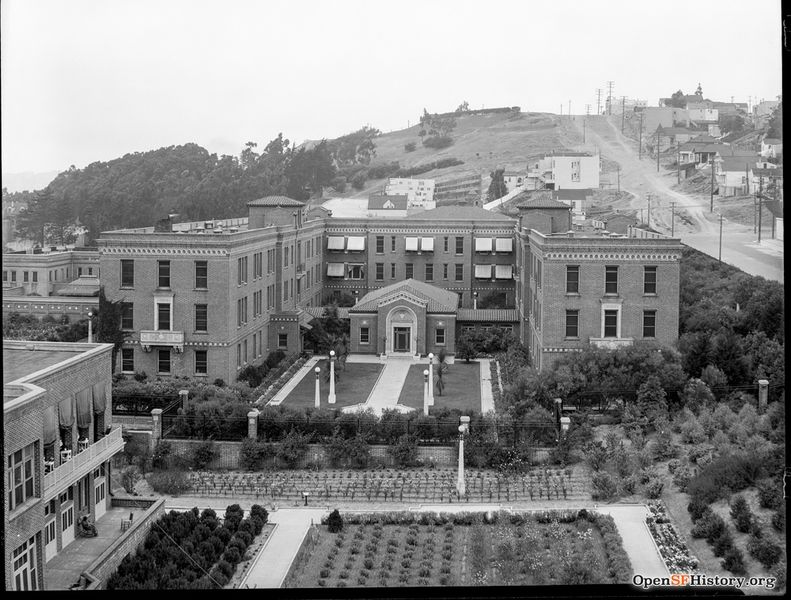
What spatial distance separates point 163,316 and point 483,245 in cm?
1477

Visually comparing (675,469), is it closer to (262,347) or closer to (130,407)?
(130,407)

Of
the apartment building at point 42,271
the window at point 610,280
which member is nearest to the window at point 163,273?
the apartment building at point 42,271

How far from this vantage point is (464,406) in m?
18.1

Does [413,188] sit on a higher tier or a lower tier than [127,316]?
higher

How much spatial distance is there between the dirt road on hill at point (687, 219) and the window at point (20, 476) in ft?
20.4

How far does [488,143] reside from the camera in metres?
80.5

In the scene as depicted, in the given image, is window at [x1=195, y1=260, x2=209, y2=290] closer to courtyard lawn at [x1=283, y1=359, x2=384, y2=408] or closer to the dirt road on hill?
courtyard lawn at [x1=283, y1=359, x2=384, y2=408]

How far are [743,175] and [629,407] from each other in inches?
183

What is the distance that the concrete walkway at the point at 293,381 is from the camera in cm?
1847

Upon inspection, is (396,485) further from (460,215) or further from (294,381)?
(460,215)

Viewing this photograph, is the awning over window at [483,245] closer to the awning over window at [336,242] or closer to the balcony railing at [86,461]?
the awning over window at [336,242]

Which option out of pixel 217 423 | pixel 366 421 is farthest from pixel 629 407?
pixel 217 423

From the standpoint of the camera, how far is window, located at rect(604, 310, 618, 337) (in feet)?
61.4

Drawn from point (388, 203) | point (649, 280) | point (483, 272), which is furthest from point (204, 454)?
point (388, 203)
